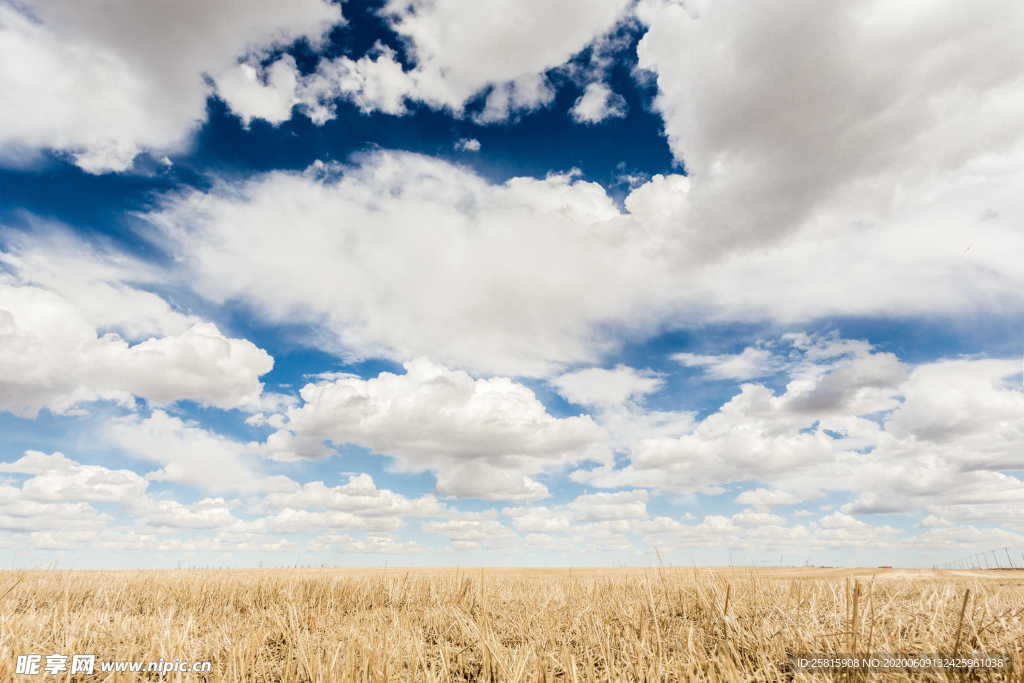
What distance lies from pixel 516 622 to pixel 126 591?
36.4 feet

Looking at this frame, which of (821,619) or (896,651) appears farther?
(821,619)

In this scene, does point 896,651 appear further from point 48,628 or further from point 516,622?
point 48,628

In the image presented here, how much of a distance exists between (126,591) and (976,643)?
17.0 metres

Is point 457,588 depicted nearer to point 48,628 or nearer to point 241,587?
point 241,587

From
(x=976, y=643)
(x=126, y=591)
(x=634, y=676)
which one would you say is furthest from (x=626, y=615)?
(x=126, y=591)

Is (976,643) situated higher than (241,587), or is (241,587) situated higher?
(976,643)

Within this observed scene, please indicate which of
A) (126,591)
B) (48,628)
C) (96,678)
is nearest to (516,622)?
(96,678)

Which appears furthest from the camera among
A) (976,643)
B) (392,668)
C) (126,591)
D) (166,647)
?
(126,591)

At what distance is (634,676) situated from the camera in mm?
6129

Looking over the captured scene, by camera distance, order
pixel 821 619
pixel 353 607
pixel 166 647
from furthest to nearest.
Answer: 1. pixel 353 607
2. pixel 821 619
3. pixel 166 647

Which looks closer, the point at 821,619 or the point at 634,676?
the point at 634,676

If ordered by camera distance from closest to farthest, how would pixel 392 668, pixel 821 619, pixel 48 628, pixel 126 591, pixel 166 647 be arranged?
pixel 392 668
pixel 166 647
pixel 821 619
pixel 48 628
pixel 126 591

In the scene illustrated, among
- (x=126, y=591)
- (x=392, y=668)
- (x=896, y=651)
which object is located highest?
(x=896, y=651)

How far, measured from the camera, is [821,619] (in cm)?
799
